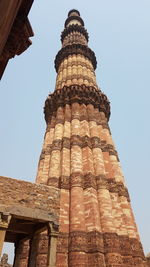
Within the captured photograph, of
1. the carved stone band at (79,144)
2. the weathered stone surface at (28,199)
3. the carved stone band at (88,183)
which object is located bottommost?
the weathered stone surface at (28,199)

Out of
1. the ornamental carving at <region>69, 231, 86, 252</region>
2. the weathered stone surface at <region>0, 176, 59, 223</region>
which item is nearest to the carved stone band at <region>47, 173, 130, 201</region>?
the ornamental carving at <region>69, 231, 86, 252</region>

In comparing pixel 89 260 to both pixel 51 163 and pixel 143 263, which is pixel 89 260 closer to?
pixel 143 263

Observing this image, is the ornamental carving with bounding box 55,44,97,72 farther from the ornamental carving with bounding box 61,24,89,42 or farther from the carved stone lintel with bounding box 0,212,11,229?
the carved stone lintel with bounding box 0,212,11,229

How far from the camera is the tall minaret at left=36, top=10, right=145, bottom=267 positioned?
8227 millimetres

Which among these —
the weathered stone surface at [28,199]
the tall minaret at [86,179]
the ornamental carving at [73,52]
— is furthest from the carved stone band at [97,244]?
the ornamental carving at [73,52]

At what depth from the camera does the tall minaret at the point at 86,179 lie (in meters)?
8.23

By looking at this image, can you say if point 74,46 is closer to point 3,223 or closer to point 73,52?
point 73,52

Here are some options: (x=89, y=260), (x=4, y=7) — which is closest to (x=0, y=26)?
(x=4, y=7)

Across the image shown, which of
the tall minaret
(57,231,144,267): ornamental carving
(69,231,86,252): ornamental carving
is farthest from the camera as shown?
the tall minaret

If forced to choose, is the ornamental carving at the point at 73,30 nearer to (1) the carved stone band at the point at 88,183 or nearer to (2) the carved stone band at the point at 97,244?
(1) the carved stone band at the point at 88,183

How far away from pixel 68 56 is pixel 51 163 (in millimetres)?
13463

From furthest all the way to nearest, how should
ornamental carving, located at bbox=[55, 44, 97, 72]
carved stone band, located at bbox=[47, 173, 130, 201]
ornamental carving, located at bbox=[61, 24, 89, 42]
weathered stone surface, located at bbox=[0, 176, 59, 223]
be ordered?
ornamental carving, located at bbox=[61, 24, 89, 42], ornamental carving, located at bbox=[55, 44, 97, 72], carved stone band, located at bbox=[47, 173, 130, 201], weathered stone surface, located at bbox=[0, 176, 59, 223]

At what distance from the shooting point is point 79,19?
29844 millimetres

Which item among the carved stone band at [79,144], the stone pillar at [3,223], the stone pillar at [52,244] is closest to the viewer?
the stone pillar at [3,223]
